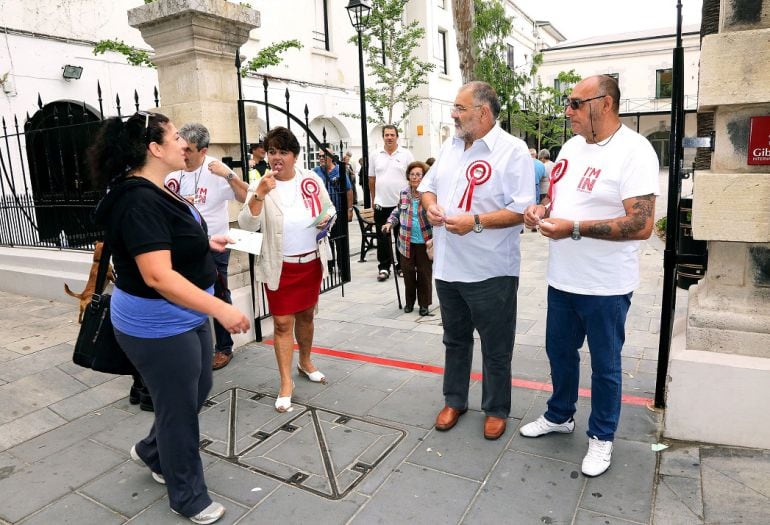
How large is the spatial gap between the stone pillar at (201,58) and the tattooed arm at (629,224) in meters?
3.44

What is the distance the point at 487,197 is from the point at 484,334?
84 cm

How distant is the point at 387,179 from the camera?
27.1ft

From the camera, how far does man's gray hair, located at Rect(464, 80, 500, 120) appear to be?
10.8ft

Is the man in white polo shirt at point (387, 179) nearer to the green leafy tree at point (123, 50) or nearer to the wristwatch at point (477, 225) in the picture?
the wristwatch at point (477, 225)

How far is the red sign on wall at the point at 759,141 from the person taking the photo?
3031mm

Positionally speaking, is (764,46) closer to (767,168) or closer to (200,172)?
(767,168)

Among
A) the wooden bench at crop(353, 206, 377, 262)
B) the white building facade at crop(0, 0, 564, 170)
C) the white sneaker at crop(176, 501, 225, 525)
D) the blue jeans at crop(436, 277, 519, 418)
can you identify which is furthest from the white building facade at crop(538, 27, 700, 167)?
the white sneaker at crop(176, 501, 225, 525)

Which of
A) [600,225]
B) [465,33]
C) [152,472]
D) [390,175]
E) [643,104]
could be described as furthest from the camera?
[643,104]

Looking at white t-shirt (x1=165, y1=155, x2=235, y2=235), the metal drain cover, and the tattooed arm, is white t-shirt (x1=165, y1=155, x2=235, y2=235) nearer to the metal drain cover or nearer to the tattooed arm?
the metal drain cover

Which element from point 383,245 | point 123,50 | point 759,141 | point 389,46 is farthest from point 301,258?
point 389,46

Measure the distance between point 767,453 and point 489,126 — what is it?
7.94 ft

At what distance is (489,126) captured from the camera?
3.32m

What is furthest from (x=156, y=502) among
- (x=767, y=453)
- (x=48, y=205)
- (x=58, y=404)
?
(x=48, y=205)

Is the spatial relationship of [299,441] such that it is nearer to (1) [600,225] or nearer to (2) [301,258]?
(2) [301,258]
